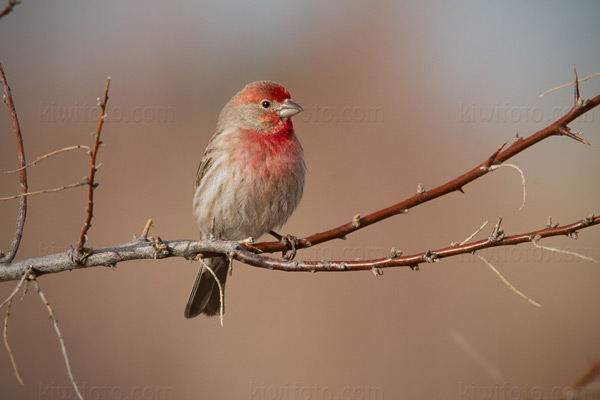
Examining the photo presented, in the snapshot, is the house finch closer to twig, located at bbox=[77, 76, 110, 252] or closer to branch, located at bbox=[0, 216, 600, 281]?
branch, located at bbox=[0, 216, 600, 281]

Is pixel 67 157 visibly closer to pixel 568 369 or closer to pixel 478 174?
pixel 568 369

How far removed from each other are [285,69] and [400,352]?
9.89 m

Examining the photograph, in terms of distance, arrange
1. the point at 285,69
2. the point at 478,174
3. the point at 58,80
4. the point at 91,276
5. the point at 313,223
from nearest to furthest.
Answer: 1. the point at 478,174
2. the point at 91,276
3. the point at 313,223
4. the point at 58,80
5. the point at 285,69

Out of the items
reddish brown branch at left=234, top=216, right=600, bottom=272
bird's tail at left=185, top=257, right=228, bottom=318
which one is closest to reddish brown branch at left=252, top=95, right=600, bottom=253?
reddish brown branch at left=234, top=216, right=600, bottom=272

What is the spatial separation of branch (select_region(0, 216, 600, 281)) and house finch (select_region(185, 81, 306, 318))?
1.62 metres

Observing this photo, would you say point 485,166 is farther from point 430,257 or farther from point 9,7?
point 9,7

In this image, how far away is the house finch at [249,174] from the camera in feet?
16.8

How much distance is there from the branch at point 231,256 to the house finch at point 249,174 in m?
1.62

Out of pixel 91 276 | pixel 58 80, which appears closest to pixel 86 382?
pixel 91 276

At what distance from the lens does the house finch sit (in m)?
5.11

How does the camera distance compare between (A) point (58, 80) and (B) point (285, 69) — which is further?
(B) point (285, 69)

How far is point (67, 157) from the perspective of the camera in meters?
13.1

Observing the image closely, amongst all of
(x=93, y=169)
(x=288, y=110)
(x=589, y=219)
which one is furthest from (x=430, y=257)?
(x=288, y=110)

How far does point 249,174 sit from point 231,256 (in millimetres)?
1891
